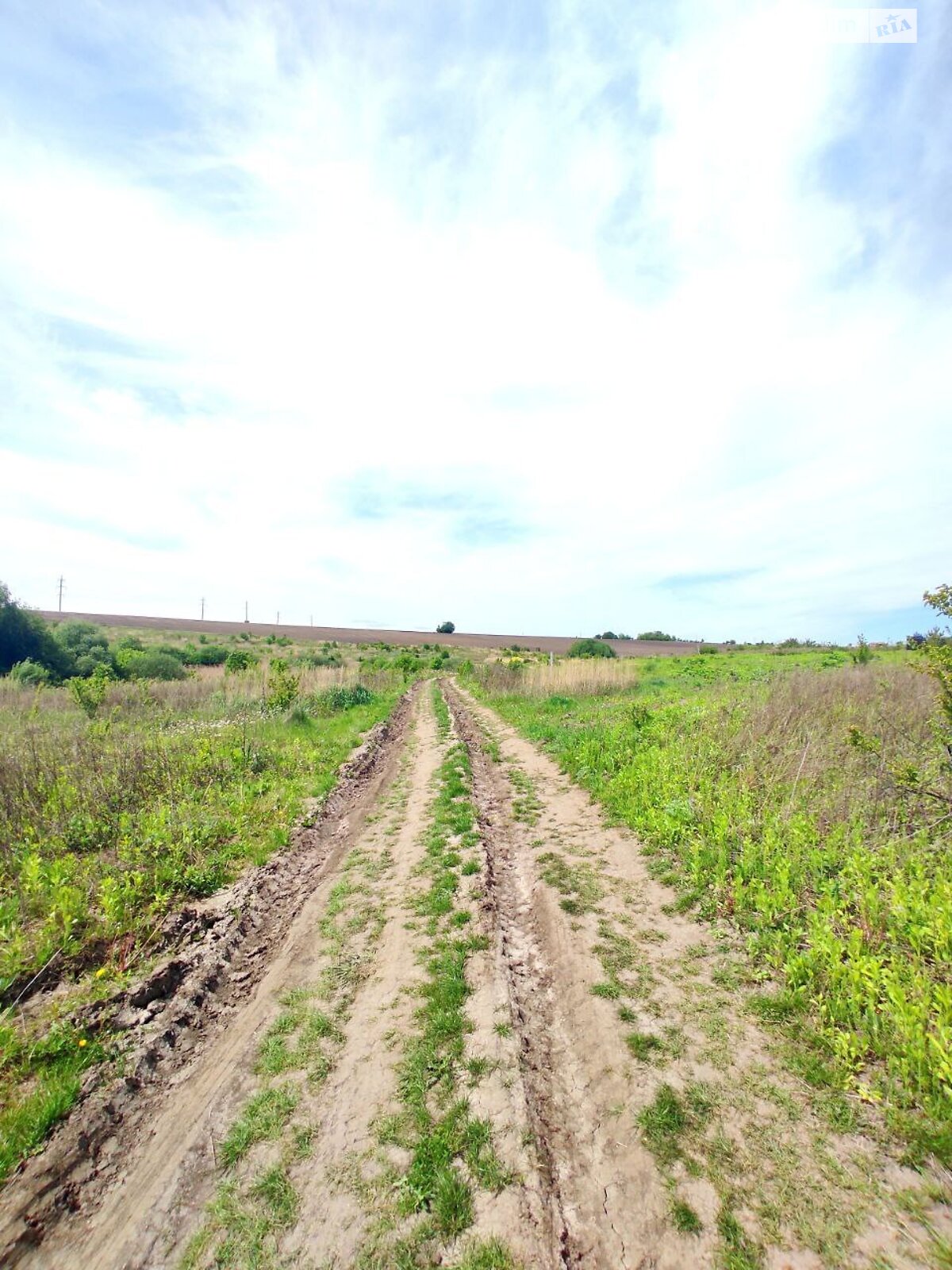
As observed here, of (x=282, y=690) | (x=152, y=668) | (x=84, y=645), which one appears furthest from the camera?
(x=84, y=645)

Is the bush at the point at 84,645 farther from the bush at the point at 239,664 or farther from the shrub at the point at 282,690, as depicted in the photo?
the shrub at the point at 282,690

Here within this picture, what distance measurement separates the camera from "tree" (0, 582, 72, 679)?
95.7 feet

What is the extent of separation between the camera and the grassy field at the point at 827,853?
3346 millimetres

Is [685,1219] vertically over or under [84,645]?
under

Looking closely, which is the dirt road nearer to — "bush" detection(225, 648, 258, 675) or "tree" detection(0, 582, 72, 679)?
"bush" detection(225, 648, 258, 675)

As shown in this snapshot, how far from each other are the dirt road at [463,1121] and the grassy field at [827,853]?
39 centimetres

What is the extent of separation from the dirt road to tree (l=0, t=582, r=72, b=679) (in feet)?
105

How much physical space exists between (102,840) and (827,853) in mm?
8767

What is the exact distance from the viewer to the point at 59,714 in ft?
43.5

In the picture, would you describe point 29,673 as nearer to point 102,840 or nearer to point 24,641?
point 24,641

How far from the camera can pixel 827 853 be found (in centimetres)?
537

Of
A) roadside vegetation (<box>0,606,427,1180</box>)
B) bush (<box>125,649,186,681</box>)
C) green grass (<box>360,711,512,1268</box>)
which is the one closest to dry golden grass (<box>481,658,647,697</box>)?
roadside vegetation (<box>0,606,427,1180</box>)

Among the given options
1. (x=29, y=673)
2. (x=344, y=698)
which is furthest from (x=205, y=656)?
(x=344, y=698)

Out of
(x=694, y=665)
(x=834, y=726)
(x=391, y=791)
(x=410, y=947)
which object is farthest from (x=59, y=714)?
(x=694, y=665)
